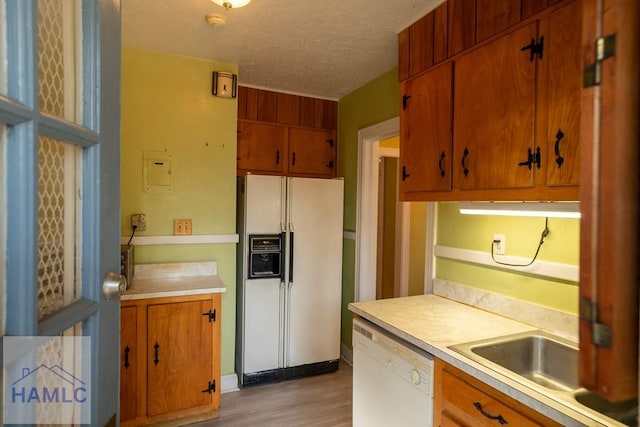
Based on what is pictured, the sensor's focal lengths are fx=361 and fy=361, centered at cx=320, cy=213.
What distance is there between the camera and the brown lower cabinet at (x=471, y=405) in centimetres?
113

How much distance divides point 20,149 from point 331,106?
3.29 metres

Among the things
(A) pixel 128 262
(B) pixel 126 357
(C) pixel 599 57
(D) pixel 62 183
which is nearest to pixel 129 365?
(B) pixel 126 357

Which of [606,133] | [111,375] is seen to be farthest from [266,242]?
[606,133]

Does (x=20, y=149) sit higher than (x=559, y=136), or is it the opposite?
(x=559, y=136)

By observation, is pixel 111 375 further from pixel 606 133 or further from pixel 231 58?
pixel 231 58

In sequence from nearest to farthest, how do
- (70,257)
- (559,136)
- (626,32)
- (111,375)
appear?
(626,32) < (70,257) < (111,375) < (559,136)

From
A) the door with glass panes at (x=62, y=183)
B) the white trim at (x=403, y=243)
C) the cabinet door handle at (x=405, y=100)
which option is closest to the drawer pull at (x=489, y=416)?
the door with glass panes at (x=62, y=183)

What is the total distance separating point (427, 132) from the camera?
6.27 feet

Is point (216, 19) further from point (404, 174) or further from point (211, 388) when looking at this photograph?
point (211, 388)

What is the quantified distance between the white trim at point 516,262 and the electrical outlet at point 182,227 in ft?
5.85

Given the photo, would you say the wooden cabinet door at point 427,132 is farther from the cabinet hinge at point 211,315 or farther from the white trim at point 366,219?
the cabinet hinge at point 211,315

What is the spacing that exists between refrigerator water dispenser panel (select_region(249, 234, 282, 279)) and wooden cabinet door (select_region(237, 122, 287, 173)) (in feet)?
2.52

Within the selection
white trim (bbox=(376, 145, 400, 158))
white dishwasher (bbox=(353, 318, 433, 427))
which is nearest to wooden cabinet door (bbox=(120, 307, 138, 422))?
white dishwasher (bbox=(353, 318, 433, 427))

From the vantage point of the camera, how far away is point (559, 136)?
1.28 meters
